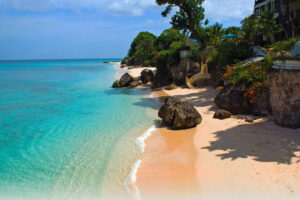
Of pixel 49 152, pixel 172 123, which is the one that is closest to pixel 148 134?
pixel 172 123

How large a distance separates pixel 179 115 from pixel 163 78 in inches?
647

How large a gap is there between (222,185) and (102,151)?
5.04 metres

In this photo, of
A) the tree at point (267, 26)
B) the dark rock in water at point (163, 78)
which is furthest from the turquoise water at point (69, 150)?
the tree at point (267, 26)

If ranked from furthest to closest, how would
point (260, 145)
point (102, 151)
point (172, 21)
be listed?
point (172, 21)
point (102, 151)
point (260, 145)

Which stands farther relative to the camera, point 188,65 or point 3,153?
point 188,65

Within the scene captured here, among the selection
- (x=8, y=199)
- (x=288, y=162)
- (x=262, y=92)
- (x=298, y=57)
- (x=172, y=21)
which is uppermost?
(x=172, y=21)

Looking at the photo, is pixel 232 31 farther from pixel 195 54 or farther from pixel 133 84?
pixel 133 84

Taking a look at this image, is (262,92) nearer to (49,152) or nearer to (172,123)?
(172,123)

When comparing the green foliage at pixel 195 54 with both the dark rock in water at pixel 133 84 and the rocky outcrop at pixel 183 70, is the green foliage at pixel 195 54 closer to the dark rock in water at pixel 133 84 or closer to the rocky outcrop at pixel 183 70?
the rocky outcrop at pixel 183 70

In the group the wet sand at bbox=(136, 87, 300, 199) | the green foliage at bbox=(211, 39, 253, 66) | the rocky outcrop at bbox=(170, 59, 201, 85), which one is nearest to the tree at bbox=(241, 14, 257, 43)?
the green foliage at bbox=(211, 39, 253, 66)

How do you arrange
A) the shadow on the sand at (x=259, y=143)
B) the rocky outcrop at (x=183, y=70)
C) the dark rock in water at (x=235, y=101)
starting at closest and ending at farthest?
the shadow on the sand at (x=259, y=143)
the dark rock in water at (x=235, y=101)
the rocky outcrop at (x=183, y=70)

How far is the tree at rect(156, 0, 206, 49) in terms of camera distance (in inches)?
854

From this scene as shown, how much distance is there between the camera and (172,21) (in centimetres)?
2239

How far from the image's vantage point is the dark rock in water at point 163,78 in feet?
89.0
